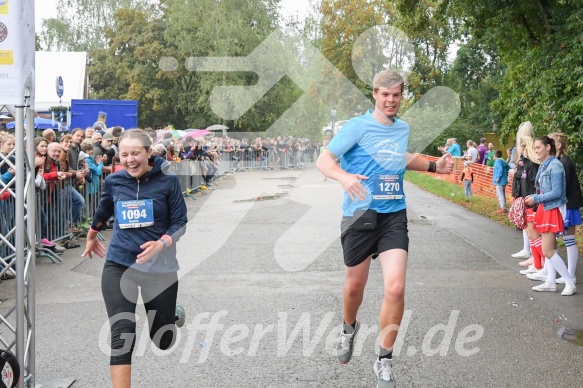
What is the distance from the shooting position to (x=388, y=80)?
17.1 feet

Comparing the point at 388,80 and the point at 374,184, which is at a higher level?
the point at 388,80

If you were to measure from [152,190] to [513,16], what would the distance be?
39.8 ft

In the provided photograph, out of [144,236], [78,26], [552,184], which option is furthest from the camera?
[78,26]

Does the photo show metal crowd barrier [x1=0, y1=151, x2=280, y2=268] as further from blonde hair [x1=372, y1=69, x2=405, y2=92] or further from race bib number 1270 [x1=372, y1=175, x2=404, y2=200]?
blonde hair [x1=372, y1=69, x2=405, y2=92]

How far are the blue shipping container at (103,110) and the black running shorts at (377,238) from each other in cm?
1924

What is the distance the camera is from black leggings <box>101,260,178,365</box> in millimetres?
4457

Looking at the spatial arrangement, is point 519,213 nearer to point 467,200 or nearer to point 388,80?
point 388,80

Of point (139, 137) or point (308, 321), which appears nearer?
point (139, 137)

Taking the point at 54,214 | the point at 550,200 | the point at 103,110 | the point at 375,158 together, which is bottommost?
the point at 54,214

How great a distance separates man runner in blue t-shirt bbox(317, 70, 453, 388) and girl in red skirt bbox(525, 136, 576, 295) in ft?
10.6

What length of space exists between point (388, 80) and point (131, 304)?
7.48 ft

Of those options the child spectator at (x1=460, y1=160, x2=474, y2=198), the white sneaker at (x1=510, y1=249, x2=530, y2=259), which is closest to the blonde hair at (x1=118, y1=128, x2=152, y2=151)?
the white sneaker at (x1=510, y1=249, x2=530, y2=259)

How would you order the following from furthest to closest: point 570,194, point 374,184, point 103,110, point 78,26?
1. point 78,26
2. point 103,110
3. point 570,194
4. point 374,184

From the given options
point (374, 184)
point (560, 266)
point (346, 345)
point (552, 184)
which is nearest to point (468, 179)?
point (560, 266)
